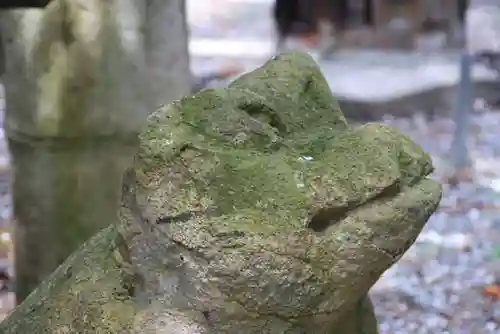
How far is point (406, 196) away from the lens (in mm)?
789

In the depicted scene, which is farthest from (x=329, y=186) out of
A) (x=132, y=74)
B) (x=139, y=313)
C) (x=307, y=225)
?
(x=132, y=74)

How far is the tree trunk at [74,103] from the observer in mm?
1499

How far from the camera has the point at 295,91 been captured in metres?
0.90

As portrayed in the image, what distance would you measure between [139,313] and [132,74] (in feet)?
2.68

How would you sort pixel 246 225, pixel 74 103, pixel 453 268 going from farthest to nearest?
pixel 453 268 → pixel 74 103 → pixel 246 225

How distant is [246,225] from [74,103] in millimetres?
850

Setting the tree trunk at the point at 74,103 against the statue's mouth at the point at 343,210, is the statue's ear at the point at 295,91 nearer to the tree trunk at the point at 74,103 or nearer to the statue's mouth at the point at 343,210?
the statue's mouth at the point at 343,210

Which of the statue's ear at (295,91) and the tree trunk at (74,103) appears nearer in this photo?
the statue's ear at (295,91)

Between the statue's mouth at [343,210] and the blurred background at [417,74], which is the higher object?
the statue's mouth at [343,210]

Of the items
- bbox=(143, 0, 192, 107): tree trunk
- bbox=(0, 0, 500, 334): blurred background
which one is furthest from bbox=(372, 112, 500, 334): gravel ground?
bbox=(143, 0, 192, 107): tree trunk

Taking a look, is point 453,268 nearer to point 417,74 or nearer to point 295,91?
point 295,91

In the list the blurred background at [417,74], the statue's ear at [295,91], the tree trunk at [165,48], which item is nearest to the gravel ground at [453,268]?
the blurred background at [417,74]

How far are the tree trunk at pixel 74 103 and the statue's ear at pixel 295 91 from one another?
625 mm

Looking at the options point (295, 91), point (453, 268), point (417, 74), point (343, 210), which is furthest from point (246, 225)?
point (417, 74)
